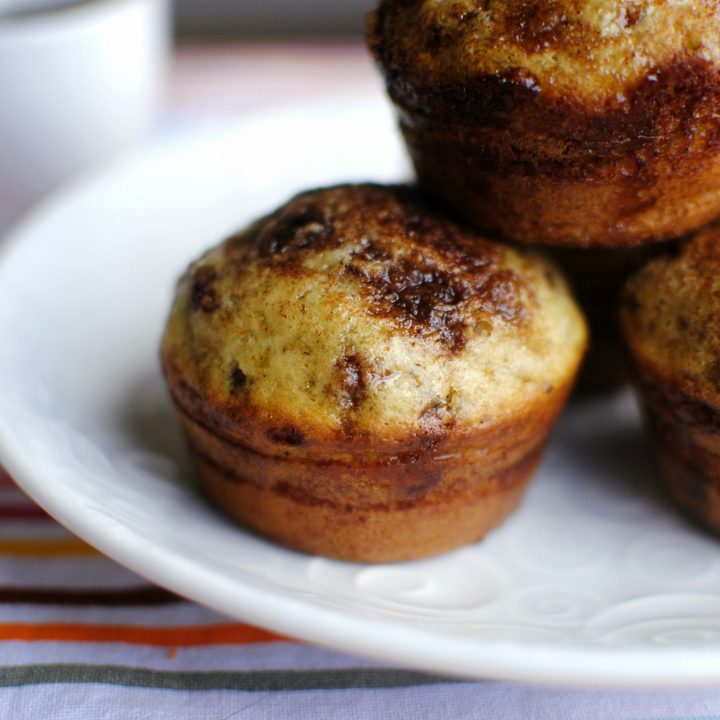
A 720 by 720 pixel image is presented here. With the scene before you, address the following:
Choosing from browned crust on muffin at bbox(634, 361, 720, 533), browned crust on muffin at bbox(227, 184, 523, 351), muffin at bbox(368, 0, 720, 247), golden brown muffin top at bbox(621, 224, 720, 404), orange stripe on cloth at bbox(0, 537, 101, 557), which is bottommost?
orange stripe on cloth at bbox(0, 537, 101, 557)

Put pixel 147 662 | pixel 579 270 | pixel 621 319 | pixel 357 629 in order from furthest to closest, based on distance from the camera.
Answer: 1. pixel 579 270
2. pixel 621 319
3. pixel 147 662
4. pixel 357 629

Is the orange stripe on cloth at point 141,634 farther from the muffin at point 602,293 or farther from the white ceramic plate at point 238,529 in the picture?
the muffin at point 602,293

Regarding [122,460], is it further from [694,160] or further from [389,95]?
[694,160]

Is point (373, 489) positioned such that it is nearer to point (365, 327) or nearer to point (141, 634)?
point (365, 327)

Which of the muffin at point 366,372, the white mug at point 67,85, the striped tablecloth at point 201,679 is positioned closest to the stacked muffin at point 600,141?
the muffin at point 366,372

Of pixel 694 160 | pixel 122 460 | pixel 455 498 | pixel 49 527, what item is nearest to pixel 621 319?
pixel 694 160

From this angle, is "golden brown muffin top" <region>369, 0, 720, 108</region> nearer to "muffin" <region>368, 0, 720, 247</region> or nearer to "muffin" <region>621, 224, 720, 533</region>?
"muffin" <region>368, 0, 720, 247</region>

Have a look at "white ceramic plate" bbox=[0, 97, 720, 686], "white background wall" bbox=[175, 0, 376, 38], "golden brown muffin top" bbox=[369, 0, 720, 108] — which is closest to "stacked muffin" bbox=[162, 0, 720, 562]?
"golden brown muffin top" bbox=[369, 0, 720, 108]
